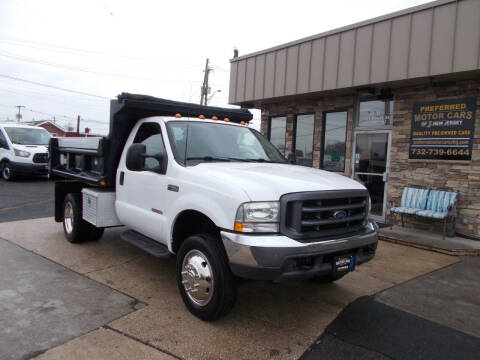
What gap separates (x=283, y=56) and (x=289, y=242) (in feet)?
24.6

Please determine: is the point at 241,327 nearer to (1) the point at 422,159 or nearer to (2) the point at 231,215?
(2) the point at 231,215

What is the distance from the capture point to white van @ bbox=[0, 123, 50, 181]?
1394 cm

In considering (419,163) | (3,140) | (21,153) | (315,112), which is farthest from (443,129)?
(3,140)

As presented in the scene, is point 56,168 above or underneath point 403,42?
underneath

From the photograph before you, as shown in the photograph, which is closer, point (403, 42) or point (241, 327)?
→ point (241, 327)

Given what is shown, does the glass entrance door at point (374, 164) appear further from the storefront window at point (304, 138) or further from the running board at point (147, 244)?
the running board at point (147, 244)

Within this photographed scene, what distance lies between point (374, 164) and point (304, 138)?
7.20 ft

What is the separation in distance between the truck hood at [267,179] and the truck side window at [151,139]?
0.86 m

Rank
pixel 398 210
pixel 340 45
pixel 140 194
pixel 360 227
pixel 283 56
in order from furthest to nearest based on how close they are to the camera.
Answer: pixel 283 56 < pixel 340 45 < pixel 398 210 < pixel 140 194 < pixel 360 227

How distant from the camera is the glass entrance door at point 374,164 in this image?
8570mm

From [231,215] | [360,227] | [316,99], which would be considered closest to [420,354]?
[360,227]

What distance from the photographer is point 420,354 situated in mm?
3189

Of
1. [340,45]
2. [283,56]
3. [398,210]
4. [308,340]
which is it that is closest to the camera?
[308,340]

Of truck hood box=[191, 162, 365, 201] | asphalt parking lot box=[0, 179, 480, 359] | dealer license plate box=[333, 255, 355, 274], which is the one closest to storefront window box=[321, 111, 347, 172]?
asphalt parking lot box=[0, 179, 480, 359]
